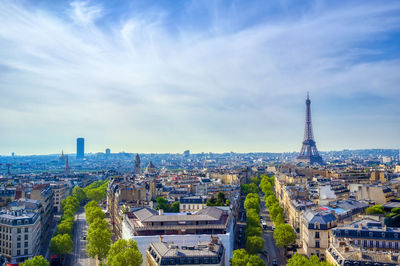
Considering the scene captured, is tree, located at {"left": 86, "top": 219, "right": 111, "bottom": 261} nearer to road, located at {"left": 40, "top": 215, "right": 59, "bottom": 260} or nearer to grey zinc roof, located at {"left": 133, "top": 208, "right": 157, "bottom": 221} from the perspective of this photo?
grey zinc roof, located at {"left": 133, "top": 208, "right": 157, "bottom": 221}

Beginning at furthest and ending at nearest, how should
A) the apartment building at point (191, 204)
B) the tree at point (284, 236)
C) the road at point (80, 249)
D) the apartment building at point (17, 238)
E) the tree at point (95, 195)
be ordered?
the tree at point (95, 195) < the apartment building at point (191, 204) < the road at point (80, 249) < the tree at point (284, 236) < the apartment building at point (17, 238)

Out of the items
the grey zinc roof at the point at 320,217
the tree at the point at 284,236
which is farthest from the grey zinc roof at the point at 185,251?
the tree at the point at 284,236

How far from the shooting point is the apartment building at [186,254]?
2119 inches

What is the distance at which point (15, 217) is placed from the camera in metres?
79.4

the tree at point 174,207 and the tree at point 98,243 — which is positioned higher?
the tree at point 174,207

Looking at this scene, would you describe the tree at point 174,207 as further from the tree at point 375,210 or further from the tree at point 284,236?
the tree at point 375,210

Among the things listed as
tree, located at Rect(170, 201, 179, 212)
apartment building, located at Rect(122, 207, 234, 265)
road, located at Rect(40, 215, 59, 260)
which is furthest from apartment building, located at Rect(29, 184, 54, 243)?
apartment building, located at Rect(122, 207, 234, 265)

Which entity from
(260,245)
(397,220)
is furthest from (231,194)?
(397,220)

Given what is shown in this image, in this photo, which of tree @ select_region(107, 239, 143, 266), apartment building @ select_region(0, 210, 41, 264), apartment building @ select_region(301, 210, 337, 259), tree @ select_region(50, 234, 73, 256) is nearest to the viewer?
tree @ select_region(107, 239, 143, 266)

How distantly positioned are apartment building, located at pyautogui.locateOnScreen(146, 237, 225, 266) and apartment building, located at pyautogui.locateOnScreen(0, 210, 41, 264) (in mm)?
29765

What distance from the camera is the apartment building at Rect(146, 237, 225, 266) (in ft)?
177

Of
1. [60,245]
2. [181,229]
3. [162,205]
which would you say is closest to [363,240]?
[181,229]

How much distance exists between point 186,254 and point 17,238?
129 ft

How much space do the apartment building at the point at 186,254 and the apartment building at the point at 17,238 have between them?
97.7 feet
